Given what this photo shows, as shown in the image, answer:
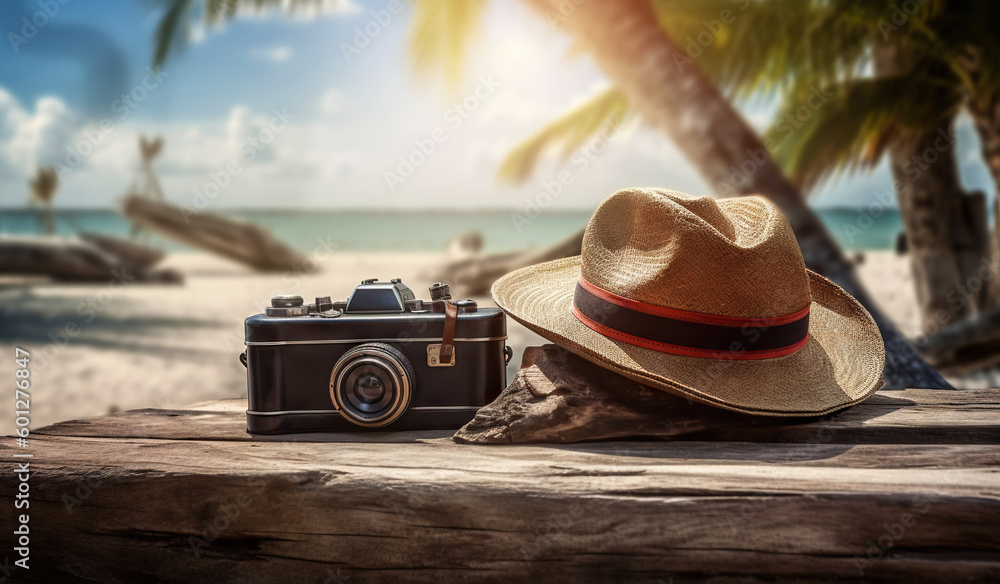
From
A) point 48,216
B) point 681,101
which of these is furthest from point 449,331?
point 48,216

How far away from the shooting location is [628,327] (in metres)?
1.08

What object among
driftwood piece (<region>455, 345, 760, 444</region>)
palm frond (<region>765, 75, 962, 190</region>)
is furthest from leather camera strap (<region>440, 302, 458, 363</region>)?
palm frond (<region>765, 75, 962, 190</region>)

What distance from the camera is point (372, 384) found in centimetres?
113

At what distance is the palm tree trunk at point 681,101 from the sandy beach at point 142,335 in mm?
2184

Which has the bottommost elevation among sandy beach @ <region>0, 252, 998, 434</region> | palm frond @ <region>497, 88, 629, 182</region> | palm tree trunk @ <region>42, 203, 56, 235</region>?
sandy beach @ <region>0, 252, 998, 434</region>

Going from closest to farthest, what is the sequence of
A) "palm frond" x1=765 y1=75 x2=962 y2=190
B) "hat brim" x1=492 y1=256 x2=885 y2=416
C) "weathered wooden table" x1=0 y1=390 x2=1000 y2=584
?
1. "weathered wooden table" x1=0 y1=390 x2=1000 y2=584
2. "hat brim" x1=492 y1=256 x2=885 y2=416
3. "palm frond" x1=765 y1=75 x2=962 y2=190

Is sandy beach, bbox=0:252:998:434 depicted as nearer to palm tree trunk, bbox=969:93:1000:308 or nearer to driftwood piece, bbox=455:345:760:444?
palm tree trunk, bbox=969:93:1000:308

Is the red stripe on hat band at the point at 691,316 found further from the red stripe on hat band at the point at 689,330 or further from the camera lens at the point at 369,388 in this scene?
the camera lens at the point at 369,388

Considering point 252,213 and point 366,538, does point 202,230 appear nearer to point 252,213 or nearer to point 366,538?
point 366,538

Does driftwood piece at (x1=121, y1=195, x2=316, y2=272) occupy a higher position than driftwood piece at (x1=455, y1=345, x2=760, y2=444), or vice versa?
driftwood piece at (x1=121, y1=195, x2=316, y2=272)

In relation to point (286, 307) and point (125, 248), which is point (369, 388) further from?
point (125, 248)

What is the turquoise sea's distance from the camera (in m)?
16.1

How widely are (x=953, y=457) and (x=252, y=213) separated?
64.9ft

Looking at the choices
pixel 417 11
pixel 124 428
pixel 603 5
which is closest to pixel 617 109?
pixel 417 11
